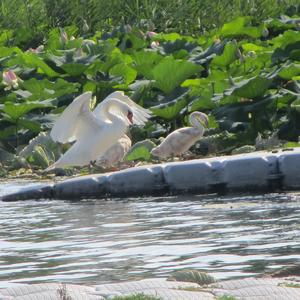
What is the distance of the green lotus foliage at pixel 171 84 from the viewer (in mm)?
15562

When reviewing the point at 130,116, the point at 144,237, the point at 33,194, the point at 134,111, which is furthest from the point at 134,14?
the point at 144,237

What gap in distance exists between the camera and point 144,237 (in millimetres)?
9914

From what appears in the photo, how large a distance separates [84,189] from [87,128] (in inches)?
108

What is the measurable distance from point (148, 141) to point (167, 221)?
15.6 feet

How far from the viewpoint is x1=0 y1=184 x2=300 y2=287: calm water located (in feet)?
27.7

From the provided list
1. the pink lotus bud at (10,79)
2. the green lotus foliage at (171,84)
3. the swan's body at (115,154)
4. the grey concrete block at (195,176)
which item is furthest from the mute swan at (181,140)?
the pink lotus bud at (10,79)

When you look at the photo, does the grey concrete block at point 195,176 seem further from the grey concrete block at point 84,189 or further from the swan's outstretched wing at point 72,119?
the swan's outstretched wing at point 72,119

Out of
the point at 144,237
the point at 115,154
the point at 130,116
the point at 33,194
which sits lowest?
the point at 115,154

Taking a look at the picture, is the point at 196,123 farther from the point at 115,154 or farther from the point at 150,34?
the point at 150,34

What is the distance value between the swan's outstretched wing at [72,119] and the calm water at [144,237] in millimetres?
2409

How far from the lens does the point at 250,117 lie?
15.8 meters

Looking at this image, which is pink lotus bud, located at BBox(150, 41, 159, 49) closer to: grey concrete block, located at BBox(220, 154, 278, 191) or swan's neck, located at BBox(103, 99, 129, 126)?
swan's neck, located at BBox(103, 99, 129, 126)

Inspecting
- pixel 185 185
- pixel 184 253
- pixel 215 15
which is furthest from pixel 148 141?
pixel 215 15

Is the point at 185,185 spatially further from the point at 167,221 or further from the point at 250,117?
the point at 250,117
